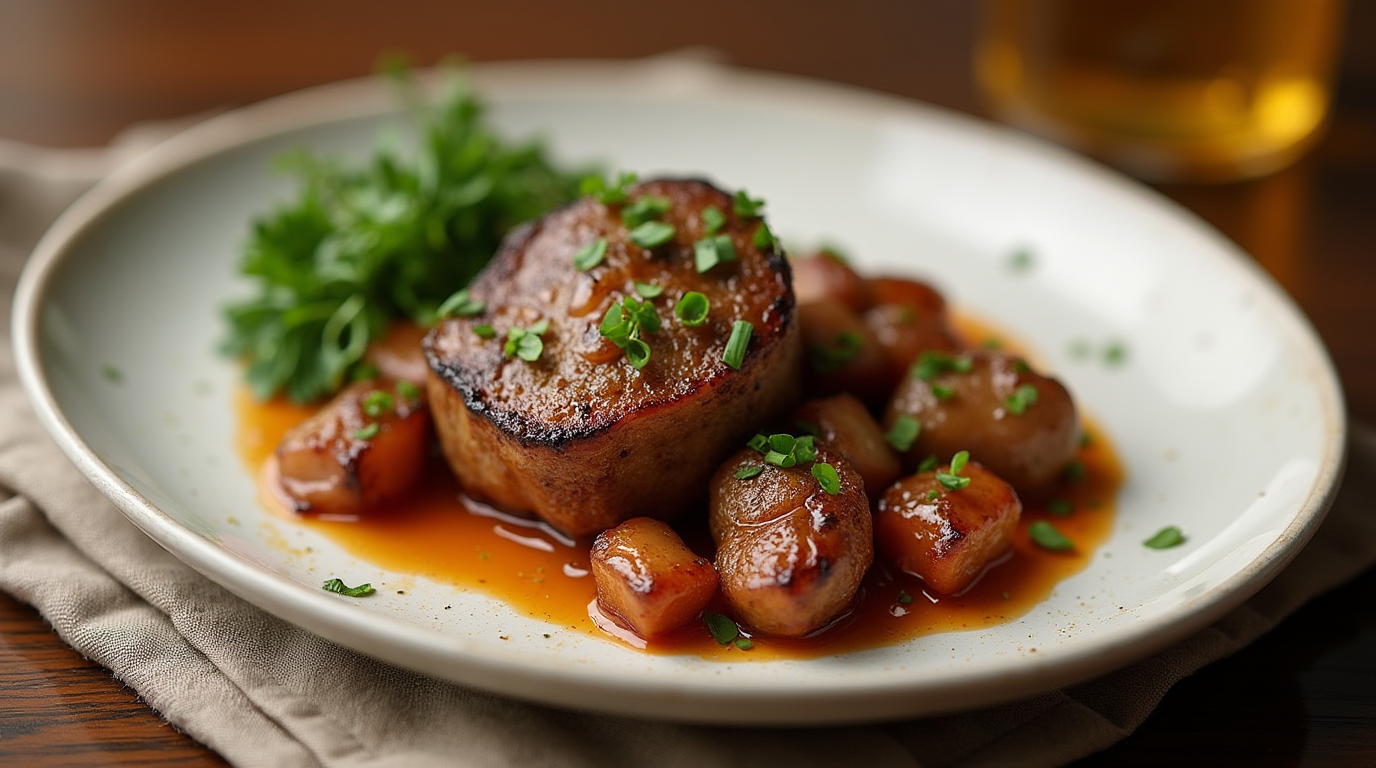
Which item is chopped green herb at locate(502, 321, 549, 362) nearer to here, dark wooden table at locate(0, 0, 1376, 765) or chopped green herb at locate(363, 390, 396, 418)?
chopped green herb at locate(363, 390, 396, 418)

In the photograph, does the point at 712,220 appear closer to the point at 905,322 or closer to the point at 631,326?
the point at 631,326

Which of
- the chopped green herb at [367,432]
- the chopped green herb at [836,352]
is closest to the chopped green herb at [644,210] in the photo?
the chopped green herb at [836,352]

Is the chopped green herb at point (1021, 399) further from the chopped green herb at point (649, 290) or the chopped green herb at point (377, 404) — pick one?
the chopped green herb at point (377, 404)

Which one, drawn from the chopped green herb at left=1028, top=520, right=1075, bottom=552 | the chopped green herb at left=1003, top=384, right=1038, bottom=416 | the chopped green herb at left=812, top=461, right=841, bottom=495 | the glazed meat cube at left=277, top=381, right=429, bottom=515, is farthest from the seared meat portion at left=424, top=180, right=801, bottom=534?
the chopped green herb at left=1028, top=520, right=1075, bottom=552

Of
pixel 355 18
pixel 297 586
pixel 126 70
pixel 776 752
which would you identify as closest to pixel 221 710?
pixel 297 586

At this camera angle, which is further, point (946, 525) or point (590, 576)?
point (590, 576)

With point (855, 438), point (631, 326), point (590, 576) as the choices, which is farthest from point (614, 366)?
point (855, 438)

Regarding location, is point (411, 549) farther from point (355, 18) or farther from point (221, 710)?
point (355, 18)
